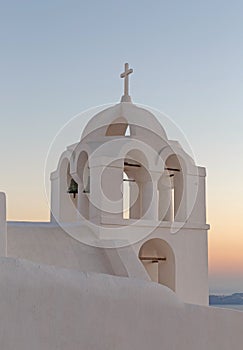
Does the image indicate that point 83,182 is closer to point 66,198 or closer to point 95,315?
point 66,198

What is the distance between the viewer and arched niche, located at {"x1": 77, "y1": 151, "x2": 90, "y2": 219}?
10.7m

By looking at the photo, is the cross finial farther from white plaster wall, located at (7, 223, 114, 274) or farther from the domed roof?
white plaster wall, located at (7, 223, 114, 274)

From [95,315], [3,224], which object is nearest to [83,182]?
[3,224]

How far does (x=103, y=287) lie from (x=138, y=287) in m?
0.50

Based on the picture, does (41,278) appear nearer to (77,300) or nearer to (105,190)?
(77,300)

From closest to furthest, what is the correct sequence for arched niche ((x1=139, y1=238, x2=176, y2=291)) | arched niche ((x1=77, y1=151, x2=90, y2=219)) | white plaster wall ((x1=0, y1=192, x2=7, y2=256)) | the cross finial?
white plaster wall ((x1=0, y1=192, x2=7, y2=256)) < arched niche ((x1=77, y1=151, x2=90, y2=219)) < arched niche ((x1=139, y1=238, x2=176, y2=291)) < the cross finial

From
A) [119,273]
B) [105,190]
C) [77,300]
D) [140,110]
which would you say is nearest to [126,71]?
[140,110]

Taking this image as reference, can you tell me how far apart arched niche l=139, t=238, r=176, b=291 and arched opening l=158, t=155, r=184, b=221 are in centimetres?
49

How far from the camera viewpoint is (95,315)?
21.1 ft

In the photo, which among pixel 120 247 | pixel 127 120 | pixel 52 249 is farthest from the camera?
pixel 127 120

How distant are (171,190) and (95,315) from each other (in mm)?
5235

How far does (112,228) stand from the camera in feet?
32.4

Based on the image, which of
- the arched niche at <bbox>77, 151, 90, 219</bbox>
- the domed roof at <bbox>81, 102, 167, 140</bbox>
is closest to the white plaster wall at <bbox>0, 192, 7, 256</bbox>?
the arched niche at <bbox>77, 151, 90, 219</bbox>

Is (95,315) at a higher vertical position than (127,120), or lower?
lower
